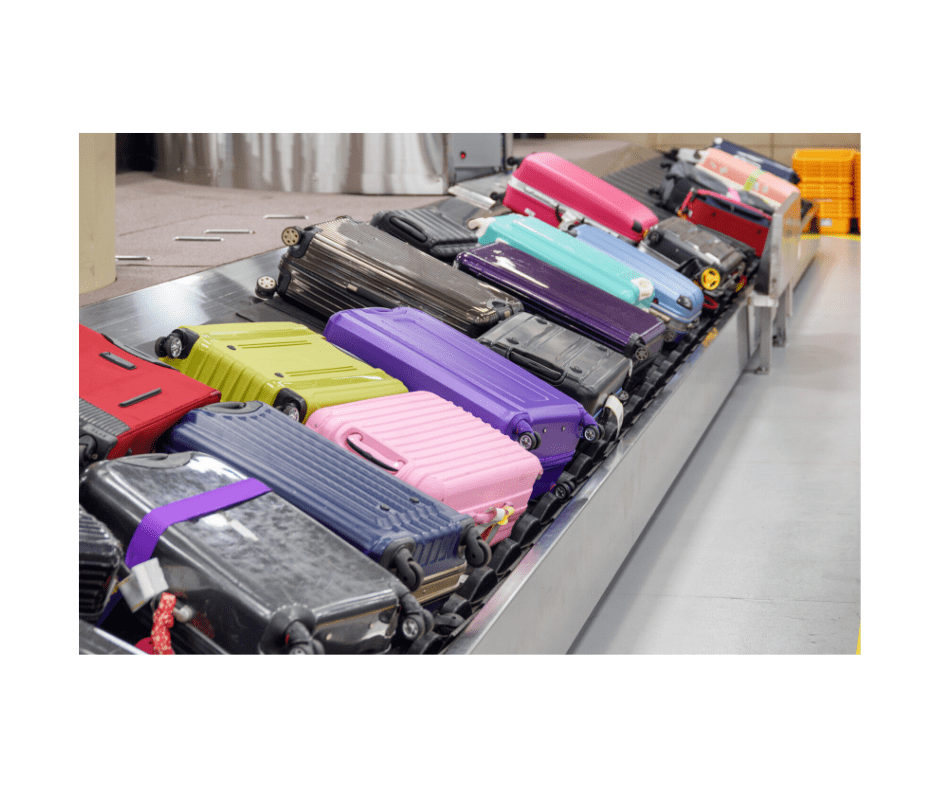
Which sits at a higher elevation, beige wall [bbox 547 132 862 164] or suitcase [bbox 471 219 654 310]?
beige wall [bbox 547 132 862 164]

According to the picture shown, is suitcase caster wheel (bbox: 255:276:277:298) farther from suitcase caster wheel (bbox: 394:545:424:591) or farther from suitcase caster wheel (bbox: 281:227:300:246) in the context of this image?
suitcase caster wheel (bbox: 394:545:424:591)

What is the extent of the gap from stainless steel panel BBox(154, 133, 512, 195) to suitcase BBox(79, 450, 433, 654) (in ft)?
17.2

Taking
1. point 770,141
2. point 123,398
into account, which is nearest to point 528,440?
point 123,398

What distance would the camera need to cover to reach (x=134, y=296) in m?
3.47

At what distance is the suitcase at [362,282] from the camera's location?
327 cm

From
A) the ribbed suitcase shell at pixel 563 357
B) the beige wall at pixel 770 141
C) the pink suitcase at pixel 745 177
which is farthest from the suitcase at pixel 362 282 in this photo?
the beige wall at pixel 770 141

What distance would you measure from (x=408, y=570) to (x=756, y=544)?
2.21 meters

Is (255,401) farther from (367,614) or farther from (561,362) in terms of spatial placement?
(561,362)

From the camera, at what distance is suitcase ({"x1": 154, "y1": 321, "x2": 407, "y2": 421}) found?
238 centimetres

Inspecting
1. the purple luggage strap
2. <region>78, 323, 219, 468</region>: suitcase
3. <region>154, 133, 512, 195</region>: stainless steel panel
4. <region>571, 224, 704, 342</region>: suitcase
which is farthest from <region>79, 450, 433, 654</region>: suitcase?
<region>154, 133, 512, 195</region>: stainless steel panel

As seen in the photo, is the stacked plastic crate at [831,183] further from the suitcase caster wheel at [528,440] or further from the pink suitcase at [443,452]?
the pink suitcase at [443,452]

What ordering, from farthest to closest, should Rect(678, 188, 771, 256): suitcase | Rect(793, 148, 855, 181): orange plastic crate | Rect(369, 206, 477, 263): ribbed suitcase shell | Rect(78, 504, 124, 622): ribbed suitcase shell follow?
Rect(793, 148, 855, 181): orange plastic crate < Rect(678, 188, 771, 256): suitcase < Rect(369, 206, 477, 263): ribbed suitcase shell < Rect(78, 504, 124, 622): ribbed suitcase shell

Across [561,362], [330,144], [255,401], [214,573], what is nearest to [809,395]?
[561,362]

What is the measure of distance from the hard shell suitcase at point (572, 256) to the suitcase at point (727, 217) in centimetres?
200
